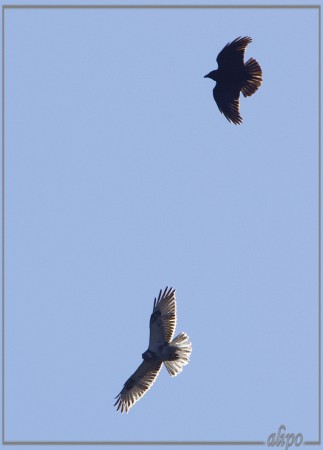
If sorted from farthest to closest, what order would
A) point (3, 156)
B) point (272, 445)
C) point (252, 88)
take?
point (3, 156)
point (252, 88)
point (272, 445)

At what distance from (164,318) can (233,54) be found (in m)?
4.94

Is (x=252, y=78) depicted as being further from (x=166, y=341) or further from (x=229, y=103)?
(x=166, y=341)

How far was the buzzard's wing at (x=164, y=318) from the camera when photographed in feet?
66.5

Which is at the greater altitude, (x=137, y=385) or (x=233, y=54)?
(x=233, y=54)

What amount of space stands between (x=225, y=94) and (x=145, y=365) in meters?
5.25

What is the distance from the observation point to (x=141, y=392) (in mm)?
20906

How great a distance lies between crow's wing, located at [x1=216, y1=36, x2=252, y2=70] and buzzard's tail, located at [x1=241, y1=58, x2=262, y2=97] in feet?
0.55

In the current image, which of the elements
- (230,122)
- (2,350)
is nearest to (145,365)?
(2,350)

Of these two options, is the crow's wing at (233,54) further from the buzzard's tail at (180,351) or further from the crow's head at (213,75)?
the buzzard's tail at (180,351)

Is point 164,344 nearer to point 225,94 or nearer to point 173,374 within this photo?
point 173,374

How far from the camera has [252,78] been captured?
65.6ft

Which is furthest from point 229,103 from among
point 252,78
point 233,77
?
point 252,78

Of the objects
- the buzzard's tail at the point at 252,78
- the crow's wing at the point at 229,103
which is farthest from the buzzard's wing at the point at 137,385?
the buzzard's tail at the point at 252,78

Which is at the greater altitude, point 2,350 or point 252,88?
point 252,88
